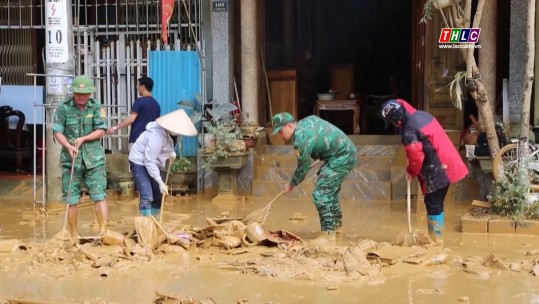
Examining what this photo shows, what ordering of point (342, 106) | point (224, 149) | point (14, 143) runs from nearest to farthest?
1. point (224, 149)
2. point (14, 143)
3. point (342, 106)

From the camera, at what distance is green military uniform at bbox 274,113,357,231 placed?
7.77 meters

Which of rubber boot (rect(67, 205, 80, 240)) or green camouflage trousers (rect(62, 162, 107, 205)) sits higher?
green camouflage trousers (rect(62, 162, 107, 205))

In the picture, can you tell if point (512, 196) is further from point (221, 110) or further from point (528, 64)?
point (221, 110)

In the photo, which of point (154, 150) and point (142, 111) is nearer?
point (154, 150)

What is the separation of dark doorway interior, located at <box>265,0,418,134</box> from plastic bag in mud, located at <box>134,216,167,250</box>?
311 inches

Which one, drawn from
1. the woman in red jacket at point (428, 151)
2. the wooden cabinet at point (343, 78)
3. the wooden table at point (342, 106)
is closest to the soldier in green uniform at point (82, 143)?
the woman in red jacket at point (428, 151)

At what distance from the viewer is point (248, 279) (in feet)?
21.3

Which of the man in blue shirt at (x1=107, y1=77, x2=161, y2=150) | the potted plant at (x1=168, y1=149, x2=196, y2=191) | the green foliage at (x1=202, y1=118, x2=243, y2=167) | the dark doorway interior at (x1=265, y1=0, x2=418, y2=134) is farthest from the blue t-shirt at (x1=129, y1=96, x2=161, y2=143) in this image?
the dark doorway interior at (x1=265, y1=0, x2=418, y2=134)

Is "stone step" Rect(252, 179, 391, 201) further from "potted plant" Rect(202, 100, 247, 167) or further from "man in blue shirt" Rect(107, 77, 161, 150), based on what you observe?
"man in blue shirt" Rect(107, 77, 161, 150)

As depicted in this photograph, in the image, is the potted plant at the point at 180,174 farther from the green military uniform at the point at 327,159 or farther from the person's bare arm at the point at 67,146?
the green military uniform at the point at 327,159

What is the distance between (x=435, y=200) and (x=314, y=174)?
153 inches

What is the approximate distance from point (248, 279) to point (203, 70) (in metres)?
6.30

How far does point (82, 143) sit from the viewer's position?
7879 mm

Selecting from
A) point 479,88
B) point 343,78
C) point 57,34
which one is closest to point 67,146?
point 57,34
